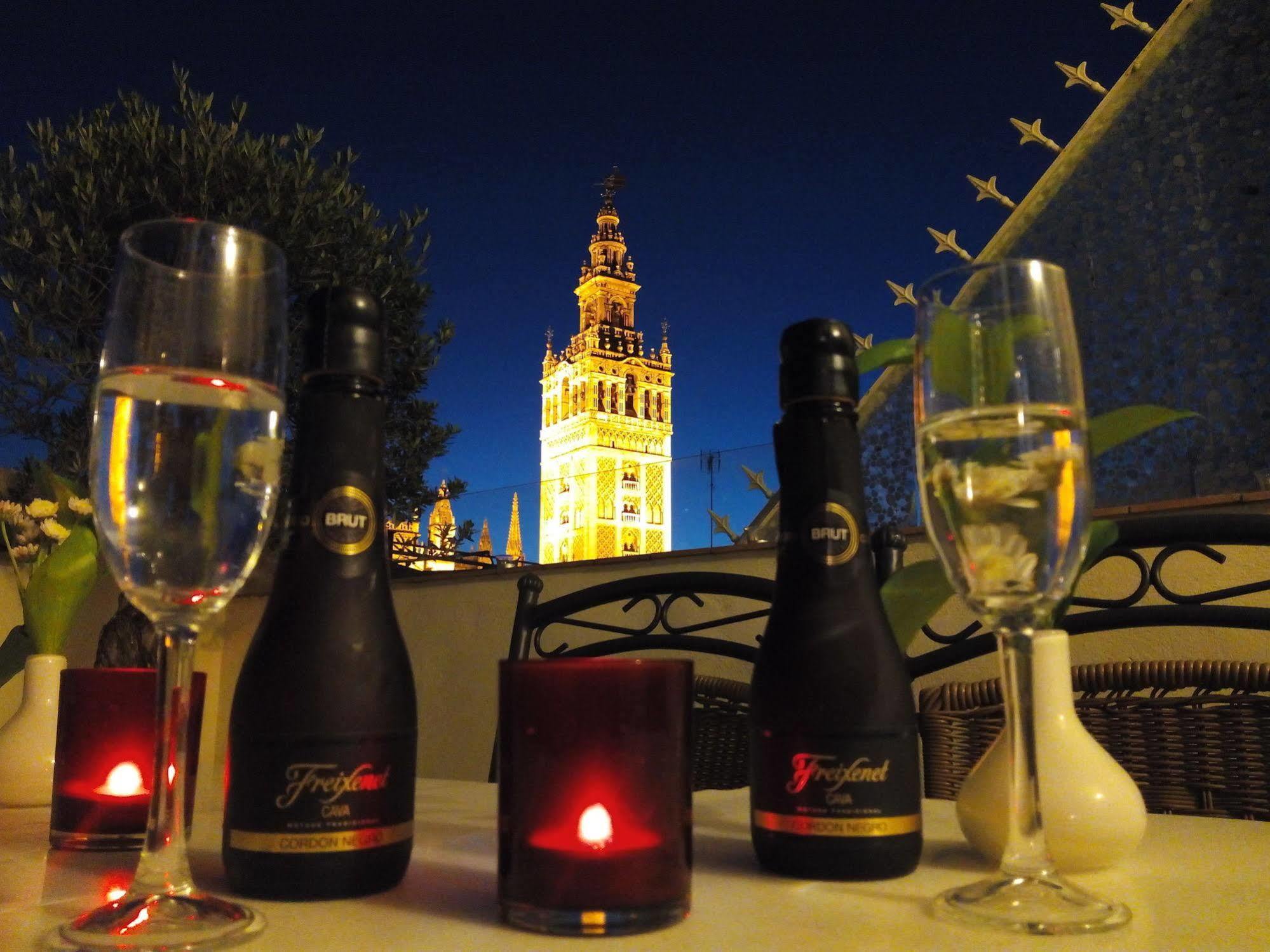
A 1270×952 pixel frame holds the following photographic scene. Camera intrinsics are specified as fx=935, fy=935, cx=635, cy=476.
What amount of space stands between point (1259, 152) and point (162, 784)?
437 centimetres

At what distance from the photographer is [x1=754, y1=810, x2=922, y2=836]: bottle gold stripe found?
425 mm

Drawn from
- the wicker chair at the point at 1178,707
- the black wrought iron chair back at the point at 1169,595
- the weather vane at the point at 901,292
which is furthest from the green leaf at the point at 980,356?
the weather vane at the point at 901,292

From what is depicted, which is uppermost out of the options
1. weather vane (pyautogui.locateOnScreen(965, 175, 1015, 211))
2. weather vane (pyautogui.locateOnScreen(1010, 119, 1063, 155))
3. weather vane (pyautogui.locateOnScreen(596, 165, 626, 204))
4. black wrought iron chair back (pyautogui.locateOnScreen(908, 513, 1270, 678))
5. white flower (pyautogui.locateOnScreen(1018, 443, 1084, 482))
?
weather vane (pyautogui.locateOnScreen(596, 165, 626, 204))

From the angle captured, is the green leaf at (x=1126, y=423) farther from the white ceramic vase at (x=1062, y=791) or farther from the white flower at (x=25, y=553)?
the white flower at (x=25, y=553)

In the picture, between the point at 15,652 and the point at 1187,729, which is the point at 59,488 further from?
the point at 1187,729

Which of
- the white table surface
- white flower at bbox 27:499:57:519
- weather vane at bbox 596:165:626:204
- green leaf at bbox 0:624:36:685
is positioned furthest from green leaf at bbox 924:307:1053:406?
weather vane at bbox 596:165:626:204

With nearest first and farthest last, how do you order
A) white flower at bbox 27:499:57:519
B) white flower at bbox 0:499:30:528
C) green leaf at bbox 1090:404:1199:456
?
green leaf at bbox 1090:404:1199:456 < white flower at bbox 27:499:57:519 < white flower at bbox 0:499:30:528

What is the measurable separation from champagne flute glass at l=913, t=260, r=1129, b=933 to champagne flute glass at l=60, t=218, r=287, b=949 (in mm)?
301

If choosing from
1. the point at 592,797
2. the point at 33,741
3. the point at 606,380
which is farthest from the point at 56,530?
the point at 606,380

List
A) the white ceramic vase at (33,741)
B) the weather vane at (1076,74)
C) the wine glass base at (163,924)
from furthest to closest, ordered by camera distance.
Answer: the weather vane at (1076,74), the white ceramic vase at (33,741), the wine glass base at (163,924)

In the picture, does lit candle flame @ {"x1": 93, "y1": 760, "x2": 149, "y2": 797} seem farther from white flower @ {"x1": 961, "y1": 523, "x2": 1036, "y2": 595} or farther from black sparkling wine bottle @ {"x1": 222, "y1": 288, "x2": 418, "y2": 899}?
white flower @ {"x1": 961, "y1": 523, "x2": 1036, "y2": 595}

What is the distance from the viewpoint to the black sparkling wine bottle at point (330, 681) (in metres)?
0.38

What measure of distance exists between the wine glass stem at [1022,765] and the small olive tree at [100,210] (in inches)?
170

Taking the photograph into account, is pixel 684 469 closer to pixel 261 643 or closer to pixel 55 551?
pixel 55 551
